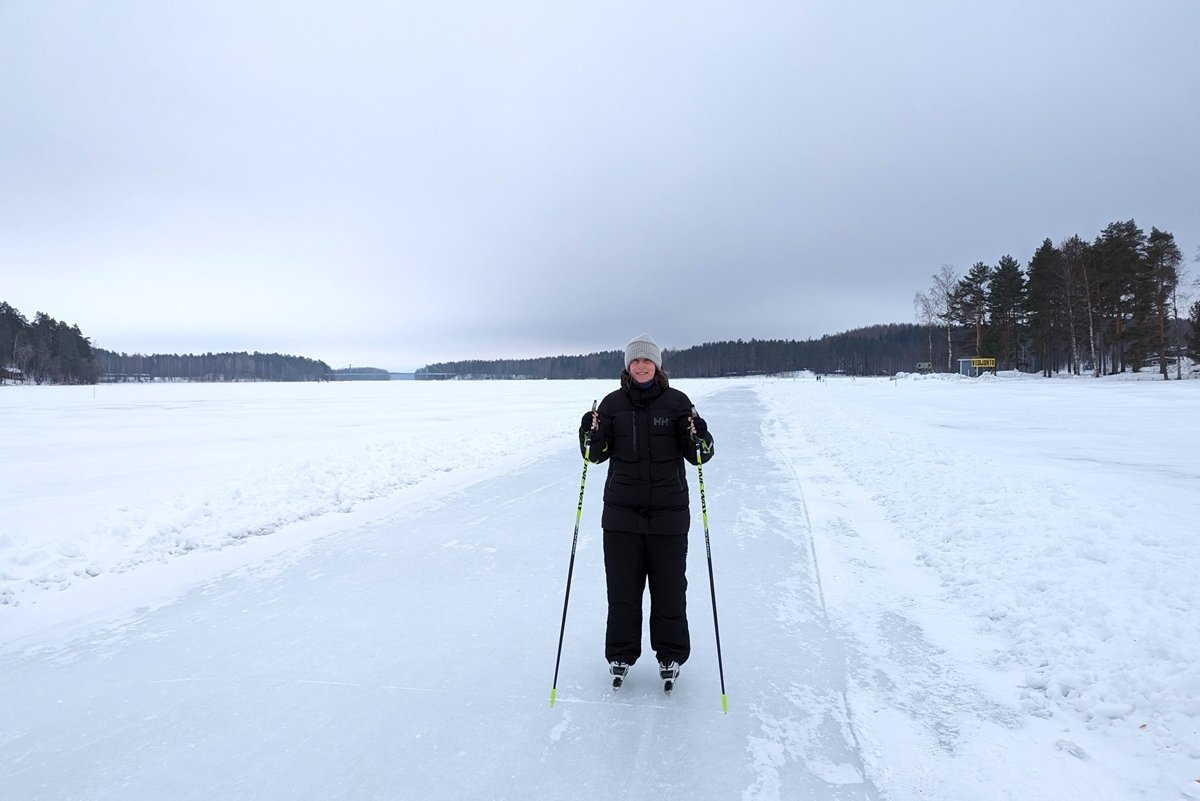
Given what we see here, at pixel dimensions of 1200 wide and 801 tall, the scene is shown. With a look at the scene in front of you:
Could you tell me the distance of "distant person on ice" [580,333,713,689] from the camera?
339 centimetres

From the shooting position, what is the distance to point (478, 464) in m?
12.3

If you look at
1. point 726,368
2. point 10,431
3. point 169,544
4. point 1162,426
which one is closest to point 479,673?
point 169,544

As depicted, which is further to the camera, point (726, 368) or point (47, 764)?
point (726, 368)

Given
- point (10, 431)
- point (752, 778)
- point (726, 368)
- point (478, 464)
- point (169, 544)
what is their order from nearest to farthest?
point (752, 778), point (169, 544), point (478, 464), point (10, 431), point (726, 368)

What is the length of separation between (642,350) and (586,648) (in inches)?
79.1

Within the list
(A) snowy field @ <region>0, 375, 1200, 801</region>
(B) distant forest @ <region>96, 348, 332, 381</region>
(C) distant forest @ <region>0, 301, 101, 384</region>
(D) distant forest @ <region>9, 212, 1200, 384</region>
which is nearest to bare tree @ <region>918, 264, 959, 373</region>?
(D) distant forest @ <region>9, 212, 1200, 384</region>

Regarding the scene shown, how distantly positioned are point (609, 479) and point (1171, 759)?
9.42ft

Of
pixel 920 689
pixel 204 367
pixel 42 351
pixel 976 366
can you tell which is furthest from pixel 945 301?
pixel 204 367

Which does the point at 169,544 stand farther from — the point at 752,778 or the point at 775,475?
the point at 775,475

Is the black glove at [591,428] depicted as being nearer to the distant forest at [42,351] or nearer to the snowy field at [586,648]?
the snowy field at [586,648]

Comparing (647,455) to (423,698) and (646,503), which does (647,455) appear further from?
(423,698)

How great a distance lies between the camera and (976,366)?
54.1 meters

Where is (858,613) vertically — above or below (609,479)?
below

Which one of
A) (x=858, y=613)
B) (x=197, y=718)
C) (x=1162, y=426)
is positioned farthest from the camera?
(x=1162, y=426)
